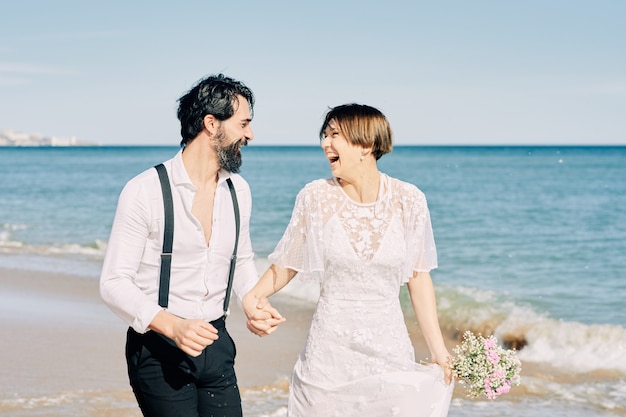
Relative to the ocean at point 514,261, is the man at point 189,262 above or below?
above

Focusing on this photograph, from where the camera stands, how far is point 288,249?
13.3 ft

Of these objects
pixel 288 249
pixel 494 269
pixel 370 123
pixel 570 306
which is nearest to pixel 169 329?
pixel 288 249

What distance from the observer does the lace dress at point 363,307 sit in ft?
12.6

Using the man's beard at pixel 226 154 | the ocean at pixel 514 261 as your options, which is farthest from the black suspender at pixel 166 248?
the ocean at pixel 514 261

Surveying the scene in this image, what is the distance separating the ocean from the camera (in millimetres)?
8484

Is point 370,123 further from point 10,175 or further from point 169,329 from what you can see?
point 10,175

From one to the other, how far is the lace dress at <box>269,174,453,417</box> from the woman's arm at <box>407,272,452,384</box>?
5 centimetres

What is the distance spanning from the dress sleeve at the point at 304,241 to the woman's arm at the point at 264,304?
0.05m

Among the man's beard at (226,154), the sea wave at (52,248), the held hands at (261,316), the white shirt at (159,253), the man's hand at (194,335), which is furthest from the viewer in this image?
the sea wave at (52,248)

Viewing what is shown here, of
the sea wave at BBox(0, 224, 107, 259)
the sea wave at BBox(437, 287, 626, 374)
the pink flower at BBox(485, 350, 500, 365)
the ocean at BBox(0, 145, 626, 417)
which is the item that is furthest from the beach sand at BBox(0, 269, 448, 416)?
the sea wave at BBox(0, 224, 107, 259)

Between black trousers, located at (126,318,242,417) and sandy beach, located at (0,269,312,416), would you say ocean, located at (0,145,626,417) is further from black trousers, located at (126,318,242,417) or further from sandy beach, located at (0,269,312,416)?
black trousers, located at (126,318,242,417)

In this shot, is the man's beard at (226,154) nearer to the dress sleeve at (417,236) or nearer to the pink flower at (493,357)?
the dress sleeve at (417,236)

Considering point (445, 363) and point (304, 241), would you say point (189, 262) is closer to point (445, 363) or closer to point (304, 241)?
point (304, 241)

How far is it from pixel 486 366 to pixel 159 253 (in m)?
1.53
